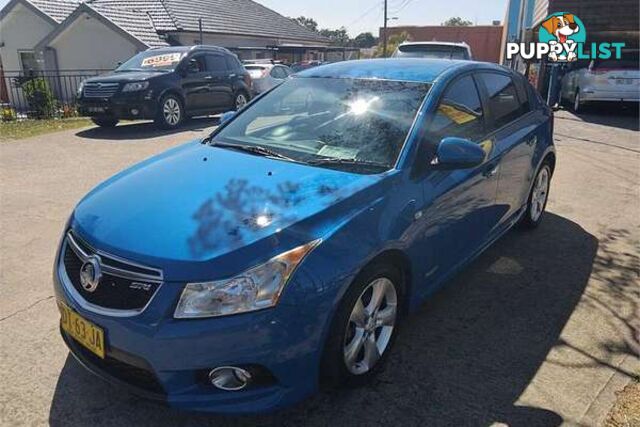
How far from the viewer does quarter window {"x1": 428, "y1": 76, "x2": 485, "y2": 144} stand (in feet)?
10.8

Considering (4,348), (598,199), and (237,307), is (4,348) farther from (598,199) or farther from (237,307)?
(598,199)

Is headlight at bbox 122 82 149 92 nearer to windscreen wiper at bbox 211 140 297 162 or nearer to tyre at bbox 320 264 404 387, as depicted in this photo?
windscreen wiper at bbox 211 140 297 162

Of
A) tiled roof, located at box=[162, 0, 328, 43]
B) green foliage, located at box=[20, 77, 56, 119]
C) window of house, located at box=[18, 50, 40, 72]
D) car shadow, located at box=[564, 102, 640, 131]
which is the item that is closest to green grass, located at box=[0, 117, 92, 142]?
green foliage, located at box=[20, 77, 56, 119]

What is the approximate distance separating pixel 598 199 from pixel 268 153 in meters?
4.75

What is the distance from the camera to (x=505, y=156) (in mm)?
3965

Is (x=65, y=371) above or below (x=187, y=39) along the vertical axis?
below

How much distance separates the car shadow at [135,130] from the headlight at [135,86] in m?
0.86

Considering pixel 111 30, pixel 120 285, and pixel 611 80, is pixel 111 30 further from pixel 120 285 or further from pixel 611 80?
pixel 120 285

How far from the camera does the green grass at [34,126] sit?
10.1 metres

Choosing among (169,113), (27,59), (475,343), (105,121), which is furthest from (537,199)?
(27,59)

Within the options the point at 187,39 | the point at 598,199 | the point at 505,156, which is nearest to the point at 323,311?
the point at 505,156

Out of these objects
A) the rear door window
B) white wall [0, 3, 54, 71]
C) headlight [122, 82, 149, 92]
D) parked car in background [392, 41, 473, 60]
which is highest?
white wall [0, 3, 54, 71]

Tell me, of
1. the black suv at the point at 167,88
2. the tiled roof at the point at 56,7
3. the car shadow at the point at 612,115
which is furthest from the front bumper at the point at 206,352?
the tiled roof at the point at 56,7

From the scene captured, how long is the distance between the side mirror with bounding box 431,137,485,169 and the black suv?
868 cm
